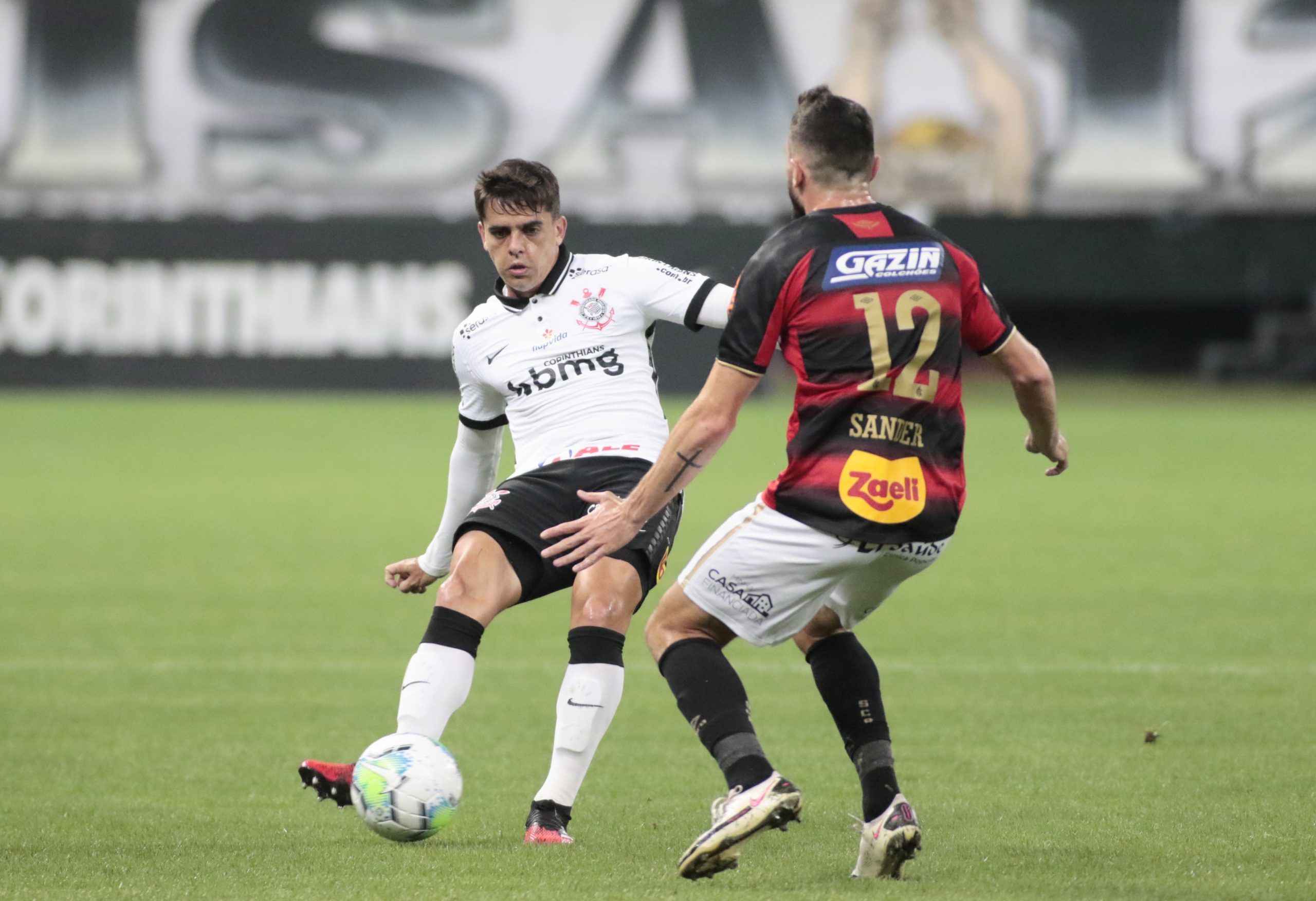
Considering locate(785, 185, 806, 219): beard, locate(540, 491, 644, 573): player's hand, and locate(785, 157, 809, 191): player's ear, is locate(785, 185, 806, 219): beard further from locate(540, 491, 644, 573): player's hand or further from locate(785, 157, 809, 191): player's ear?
locate(540, 491, 644, 573): player's hand

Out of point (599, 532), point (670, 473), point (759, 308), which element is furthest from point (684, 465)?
point (759, 308)

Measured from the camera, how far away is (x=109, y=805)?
5.39 meters

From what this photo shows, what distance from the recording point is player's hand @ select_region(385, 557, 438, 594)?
5484 mm

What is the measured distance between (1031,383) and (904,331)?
42 cm

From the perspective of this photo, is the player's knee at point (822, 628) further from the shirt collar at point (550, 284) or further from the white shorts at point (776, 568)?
the shirt collar at point (550, 284)

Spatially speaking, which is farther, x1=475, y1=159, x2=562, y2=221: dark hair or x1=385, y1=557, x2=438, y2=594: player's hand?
x1=385, y1=557, x2=438, y2=594: player's hand

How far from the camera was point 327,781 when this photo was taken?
4.88m

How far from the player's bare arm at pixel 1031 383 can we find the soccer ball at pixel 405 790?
1.80m

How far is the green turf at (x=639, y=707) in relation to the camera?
181 inches

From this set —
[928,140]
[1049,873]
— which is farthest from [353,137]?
[1049,873]

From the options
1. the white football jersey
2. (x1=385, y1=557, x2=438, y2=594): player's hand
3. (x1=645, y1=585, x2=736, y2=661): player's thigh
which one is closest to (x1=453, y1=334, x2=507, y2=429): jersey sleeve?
the white football jersey

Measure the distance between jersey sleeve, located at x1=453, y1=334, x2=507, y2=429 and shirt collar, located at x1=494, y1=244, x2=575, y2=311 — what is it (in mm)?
200

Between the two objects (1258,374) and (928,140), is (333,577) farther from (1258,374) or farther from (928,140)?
(928,140)

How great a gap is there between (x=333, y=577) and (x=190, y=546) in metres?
1.71
